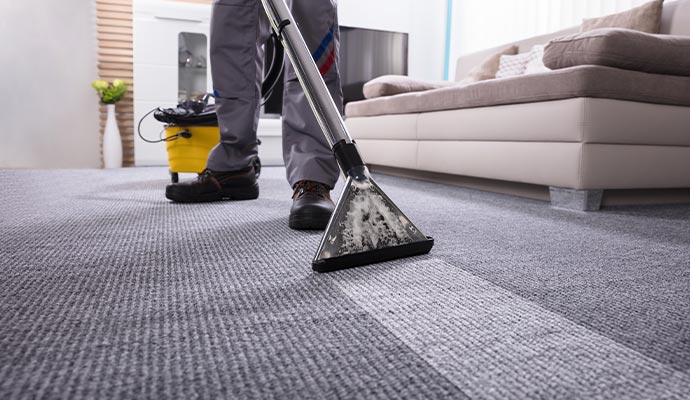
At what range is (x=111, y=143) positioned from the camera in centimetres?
343

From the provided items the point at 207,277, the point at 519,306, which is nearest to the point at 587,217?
the point at 519,306

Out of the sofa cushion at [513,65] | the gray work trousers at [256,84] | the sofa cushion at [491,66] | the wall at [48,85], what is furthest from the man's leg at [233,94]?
the wall at [48,85]

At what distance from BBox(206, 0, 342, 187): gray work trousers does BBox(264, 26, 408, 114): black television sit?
2.83 meters

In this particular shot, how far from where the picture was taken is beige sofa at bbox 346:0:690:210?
1420 mm

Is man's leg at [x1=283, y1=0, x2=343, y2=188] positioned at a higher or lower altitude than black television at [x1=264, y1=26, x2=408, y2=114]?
lower

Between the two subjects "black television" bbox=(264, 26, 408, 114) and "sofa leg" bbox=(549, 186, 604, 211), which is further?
"black television" bbox=(264, 26, 408, 114)

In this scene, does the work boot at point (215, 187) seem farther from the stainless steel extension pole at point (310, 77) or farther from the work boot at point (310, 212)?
the stainless steel extension pole at point (310, 77)

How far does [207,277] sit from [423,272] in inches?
11.4

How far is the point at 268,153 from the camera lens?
376 centimetres

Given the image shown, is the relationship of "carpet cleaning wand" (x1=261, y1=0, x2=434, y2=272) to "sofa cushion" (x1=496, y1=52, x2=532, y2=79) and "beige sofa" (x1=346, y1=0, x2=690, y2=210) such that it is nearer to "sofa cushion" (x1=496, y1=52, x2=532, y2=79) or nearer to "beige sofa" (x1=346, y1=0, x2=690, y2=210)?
"beige sofa" (x1=346, y1=0, x2=690, y2=210)

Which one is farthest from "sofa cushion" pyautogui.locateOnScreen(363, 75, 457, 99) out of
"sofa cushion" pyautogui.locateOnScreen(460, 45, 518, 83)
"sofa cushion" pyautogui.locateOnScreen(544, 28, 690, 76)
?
"sofa cushion" pyautogui.locateOnScreen(544, 28, 690, 76)

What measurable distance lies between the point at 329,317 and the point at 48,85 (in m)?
3.81

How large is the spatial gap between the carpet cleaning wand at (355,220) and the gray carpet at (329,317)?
0.03 meters

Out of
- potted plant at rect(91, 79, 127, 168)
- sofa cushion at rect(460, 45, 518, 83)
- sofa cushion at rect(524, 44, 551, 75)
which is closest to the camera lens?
sofa cushion at rect(524, 44, 551, 75)
